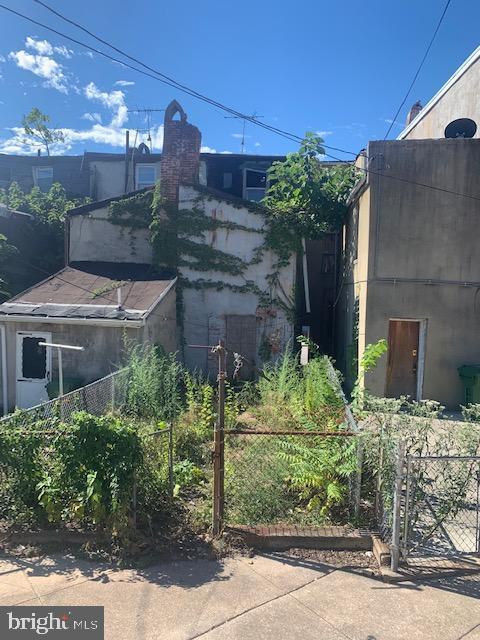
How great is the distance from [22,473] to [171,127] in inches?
436

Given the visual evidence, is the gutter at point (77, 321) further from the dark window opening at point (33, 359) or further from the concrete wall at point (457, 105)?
the concrete wall at point (457, 105)

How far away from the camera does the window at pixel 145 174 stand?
2036 cm

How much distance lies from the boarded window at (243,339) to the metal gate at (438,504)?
8.14 m

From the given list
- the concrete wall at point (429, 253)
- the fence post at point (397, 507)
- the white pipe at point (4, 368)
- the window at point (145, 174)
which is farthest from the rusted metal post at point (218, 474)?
the window at point (145, 174)

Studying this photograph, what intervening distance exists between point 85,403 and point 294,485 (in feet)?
11.8

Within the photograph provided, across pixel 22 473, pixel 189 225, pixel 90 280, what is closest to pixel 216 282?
pixel 189 225

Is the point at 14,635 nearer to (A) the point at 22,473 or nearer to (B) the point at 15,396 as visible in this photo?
(A) the point at 22,473

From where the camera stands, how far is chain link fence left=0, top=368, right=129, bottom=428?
506 centimetres

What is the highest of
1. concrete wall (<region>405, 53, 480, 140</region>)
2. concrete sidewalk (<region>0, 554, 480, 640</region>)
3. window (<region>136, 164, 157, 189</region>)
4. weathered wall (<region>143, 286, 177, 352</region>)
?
concrete wall (<region>405, 53, 480, 140</region>)

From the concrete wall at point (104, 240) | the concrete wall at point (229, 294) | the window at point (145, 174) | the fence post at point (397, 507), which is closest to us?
the fence post at point (397, 507)

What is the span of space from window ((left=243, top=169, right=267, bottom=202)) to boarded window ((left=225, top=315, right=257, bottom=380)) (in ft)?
26.2

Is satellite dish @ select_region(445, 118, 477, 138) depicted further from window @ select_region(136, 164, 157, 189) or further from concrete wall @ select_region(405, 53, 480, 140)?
window @ select_region(136, 164, 157, 189)

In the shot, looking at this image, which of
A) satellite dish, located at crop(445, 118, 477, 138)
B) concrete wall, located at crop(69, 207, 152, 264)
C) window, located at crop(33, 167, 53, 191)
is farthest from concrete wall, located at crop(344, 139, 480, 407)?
window, located at crop(33, 167, 53, 191)

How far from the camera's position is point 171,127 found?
1309 centimetres
